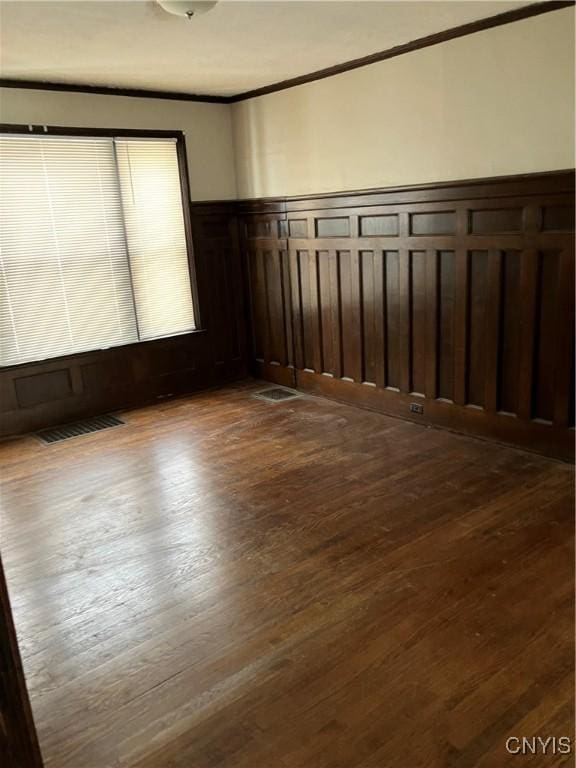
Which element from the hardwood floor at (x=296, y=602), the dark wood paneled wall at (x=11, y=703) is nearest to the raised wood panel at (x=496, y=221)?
the hardwood floor at (x=296, y=602)

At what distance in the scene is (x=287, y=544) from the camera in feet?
9.44

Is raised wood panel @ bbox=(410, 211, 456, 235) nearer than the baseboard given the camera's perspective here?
No

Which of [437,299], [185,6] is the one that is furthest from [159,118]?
[437,299]

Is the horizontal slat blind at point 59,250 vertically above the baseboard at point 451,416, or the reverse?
the horizontal slat blind at point 59,250

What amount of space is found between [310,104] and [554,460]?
10.2ft

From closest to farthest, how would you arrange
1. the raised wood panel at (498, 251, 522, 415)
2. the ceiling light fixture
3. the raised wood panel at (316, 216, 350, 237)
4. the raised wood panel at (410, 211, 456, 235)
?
the ceiling light fixture, the raised wood panel at (498, 251, 522, 415), the raised wood panel at (410, 211, 456, 235), the raised wood panel at (316, 216, 350, 237)

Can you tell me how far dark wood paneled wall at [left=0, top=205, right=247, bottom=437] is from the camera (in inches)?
183

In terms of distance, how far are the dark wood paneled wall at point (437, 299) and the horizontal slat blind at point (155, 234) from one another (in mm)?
692

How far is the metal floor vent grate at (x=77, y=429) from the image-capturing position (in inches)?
180

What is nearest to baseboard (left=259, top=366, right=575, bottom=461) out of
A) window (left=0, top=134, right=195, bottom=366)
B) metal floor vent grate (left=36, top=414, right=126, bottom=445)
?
window (left=0, top=134, right=195, bottom=366)

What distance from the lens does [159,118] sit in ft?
16.3

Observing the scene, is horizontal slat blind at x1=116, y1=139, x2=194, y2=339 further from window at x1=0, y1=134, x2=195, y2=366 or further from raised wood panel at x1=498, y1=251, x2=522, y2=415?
raised wood panel at x1=498, y1=251, x2=522, y2=415

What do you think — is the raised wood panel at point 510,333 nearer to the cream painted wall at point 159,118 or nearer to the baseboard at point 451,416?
the baseboard at point 451,416

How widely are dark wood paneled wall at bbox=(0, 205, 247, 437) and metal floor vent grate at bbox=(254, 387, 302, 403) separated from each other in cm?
55
